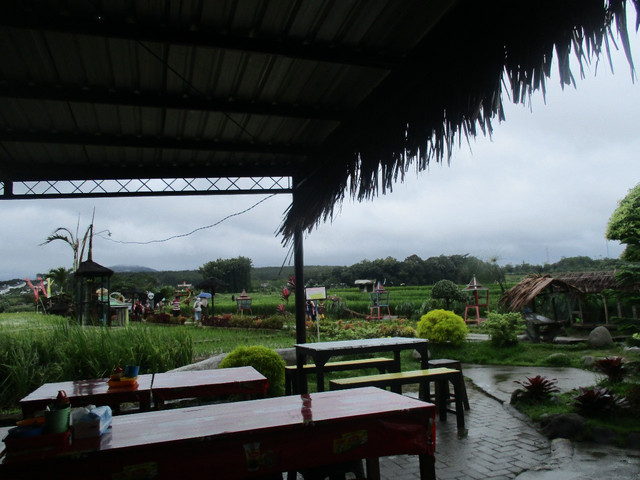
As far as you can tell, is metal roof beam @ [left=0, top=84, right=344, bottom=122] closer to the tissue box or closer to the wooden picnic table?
the wooden picnic table

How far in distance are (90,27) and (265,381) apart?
9.48 feet

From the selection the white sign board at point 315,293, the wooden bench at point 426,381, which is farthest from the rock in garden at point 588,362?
the white sign board at point 315,293

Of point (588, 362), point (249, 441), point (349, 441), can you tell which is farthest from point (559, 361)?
point (249, 441)

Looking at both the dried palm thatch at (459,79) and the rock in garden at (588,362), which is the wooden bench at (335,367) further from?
the rock in garden at (588,362)

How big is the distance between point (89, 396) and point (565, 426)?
3949 millimetres

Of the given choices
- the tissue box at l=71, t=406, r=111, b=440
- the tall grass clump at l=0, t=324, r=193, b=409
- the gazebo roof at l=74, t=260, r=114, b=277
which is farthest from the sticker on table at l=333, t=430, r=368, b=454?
the gazebo roof at l=74, t=260, r=114, b=277

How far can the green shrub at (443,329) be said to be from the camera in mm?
9584

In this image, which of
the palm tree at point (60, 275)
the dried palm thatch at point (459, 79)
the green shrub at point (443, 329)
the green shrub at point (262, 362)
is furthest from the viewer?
the palm tree at point (60, 275)

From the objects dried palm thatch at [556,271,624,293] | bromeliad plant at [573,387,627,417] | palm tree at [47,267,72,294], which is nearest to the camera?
bromeliad plant at [573,387,627,417]

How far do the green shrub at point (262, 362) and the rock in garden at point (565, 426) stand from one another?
9.91 ft

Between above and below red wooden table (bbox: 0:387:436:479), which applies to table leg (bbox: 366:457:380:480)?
below

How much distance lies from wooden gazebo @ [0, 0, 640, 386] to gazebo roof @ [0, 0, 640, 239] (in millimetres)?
11

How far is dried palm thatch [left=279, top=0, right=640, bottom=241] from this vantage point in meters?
2.34

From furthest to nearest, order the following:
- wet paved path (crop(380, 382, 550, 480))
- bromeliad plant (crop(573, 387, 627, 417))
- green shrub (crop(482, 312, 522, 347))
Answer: green shrub (crop(482, 312, 522, 347)) < bromeliad plant (crop(573, 387, 627, 417)) < wet paved path (crop(380, 382, 550, 480))
